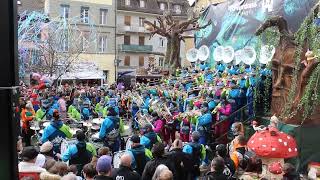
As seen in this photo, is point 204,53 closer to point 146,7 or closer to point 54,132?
point 54,132

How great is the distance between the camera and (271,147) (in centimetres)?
780

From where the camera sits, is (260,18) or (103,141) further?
(260,18)

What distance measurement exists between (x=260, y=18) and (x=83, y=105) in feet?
35.5

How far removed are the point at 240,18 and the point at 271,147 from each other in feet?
57.1

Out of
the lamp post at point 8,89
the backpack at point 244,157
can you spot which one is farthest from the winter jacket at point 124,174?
the lamp post at point 8,89

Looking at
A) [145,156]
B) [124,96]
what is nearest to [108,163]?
[145,156]

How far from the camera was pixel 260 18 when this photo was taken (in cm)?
2220

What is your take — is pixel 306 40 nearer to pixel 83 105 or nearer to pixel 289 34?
pixel 289 34

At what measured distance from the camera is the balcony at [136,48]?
176ft

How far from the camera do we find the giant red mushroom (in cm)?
778

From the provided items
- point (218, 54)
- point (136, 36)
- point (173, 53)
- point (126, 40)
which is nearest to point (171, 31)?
point (173, 53)

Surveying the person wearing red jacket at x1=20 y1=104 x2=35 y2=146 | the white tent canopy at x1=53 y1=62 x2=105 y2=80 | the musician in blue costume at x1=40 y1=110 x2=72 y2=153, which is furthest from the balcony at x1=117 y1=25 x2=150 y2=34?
the musician in blue costume at x1=40 y1=110 x2=72 y2=153

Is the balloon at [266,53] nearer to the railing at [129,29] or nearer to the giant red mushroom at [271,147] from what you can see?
the giant red mushroom at [271,147]

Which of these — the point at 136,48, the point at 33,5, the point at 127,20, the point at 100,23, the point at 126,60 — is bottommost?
the point at 126,60
